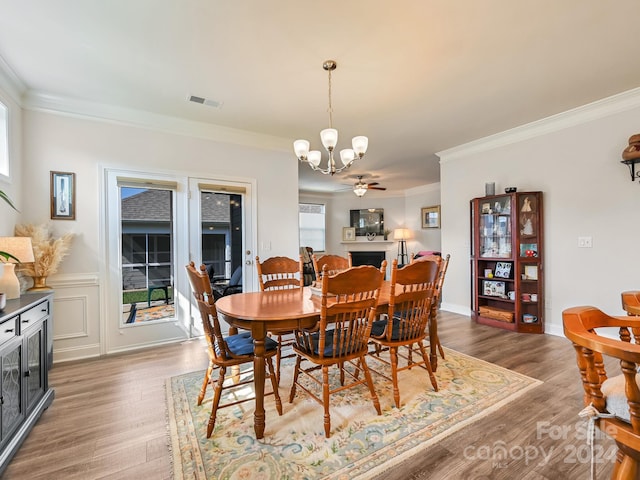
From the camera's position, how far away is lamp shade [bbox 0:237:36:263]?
84.0 inches

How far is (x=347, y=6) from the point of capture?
190 cm

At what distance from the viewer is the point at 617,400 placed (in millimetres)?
1000

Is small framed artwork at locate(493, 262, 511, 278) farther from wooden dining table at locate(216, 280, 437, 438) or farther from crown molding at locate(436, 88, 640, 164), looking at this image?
wooden dining table at locate(216, 280, 437, 438)

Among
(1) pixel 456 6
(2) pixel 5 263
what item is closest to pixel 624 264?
(1) pixel 456 6

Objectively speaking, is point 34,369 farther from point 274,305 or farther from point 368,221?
point 368,221

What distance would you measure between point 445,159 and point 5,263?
17.7ft

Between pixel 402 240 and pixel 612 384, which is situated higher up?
pixel 402 240

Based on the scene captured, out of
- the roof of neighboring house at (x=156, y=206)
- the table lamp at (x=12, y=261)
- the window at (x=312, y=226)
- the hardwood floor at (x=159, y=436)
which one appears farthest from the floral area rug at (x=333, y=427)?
the window at (x=312, y=226)

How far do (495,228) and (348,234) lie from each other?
4.77m

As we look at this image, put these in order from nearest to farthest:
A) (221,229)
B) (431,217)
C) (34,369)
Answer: (34,369), (221,229), (431,217)

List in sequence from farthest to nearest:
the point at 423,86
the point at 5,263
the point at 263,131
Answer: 1. the point at 263,131
2. the point at 423,86
3. the point at 5,263

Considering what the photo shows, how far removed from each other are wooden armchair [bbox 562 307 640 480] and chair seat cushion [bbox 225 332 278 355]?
1574 millimetres

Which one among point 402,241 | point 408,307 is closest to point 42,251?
point 408,307

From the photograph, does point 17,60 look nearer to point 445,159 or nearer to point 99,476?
point 99,476
